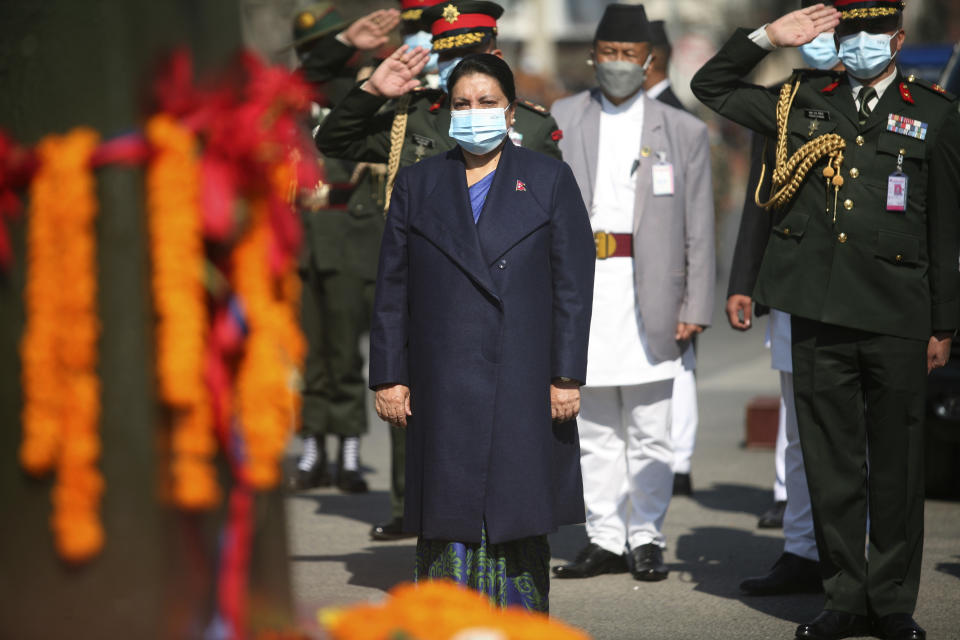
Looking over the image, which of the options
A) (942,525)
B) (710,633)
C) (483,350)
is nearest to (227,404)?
(483,350)

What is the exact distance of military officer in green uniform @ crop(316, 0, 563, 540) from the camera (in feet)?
21.2

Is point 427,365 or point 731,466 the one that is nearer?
point 427,365

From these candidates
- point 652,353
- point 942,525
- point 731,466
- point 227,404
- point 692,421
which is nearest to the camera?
point 227,404

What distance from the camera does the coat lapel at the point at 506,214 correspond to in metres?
4.99

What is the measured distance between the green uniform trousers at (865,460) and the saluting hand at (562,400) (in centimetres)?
107

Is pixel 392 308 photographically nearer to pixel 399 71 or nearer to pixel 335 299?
pixel 399 71

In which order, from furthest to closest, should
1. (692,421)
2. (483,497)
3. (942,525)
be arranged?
1. (692,421)
2. (942,525)
3. (483,497)

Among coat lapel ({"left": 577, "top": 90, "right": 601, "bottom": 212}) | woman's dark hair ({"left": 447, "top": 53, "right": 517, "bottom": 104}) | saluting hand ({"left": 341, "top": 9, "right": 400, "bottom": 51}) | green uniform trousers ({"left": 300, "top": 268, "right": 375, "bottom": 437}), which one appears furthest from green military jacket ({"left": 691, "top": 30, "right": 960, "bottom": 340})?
green uniform trousers ({"left": 300, "top": 268, "right": 375, "bottom": 437})

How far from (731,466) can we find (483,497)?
529cm

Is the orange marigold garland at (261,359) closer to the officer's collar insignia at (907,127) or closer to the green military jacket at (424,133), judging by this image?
the officer's collar insignia at (907,127)

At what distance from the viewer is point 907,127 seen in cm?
545

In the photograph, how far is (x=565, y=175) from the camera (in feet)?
17.1

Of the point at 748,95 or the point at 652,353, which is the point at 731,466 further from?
A: the point at 748,95

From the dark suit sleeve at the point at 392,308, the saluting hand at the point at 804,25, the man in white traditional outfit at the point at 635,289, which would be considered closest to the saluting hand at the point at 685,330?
the man in white traditional outfit at the point at 635,289
